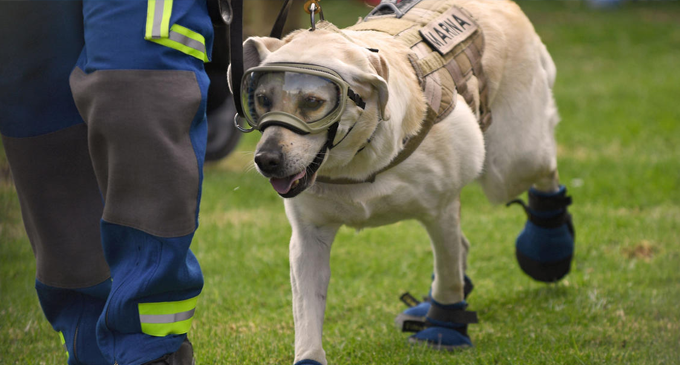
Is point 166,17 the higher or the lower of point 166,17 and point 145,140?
the higher

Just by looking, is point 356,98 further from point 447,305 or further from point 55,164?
point 447,305

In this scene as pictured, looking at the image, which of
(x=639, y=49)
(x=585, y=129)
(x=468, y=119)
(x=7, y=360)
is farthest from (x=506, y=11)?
(x=639, y=49)

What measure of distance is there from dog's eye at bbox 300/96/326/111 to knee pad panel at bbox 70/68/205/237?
32cm

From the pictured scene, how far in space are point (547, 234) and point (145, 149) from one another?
105 inches

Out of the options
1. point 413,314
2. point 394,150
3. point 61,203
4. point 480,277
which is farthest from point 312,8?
point 480,277

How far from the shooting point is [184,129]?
2182 millimetres

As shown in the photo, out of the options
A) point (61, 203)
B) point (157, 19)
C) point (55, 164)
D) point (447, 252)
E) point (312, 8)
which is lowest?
point (447, 252)

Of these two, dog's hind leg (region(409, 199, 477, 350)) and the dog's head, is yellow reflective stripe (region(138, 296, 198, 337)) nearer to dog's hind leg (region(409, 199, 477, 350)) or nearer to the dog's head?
the dog's head

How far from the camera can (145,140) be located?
6.95 ft

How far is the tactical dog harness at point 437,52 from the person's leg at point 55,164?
85cm

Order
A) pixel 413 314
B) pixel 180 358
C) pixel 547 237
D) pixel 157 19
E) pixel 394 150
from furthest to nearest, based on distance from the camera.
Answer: pixel 547 237, pixel 413 314, pixel 394 150, pixel 180 358, pixel 157 19

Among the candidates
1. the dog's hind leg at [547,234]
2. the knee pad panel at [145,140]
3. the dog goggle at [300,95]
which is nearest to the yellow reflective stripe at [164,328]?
the knee pad panel at [145,140]

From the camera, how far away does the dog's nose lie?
2.28m

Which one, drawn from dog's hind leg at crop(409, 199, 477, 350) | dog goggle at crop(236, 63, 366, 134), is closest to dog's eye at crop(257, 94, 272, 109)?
dog goggle at crop(236, 63, 366, 134)
